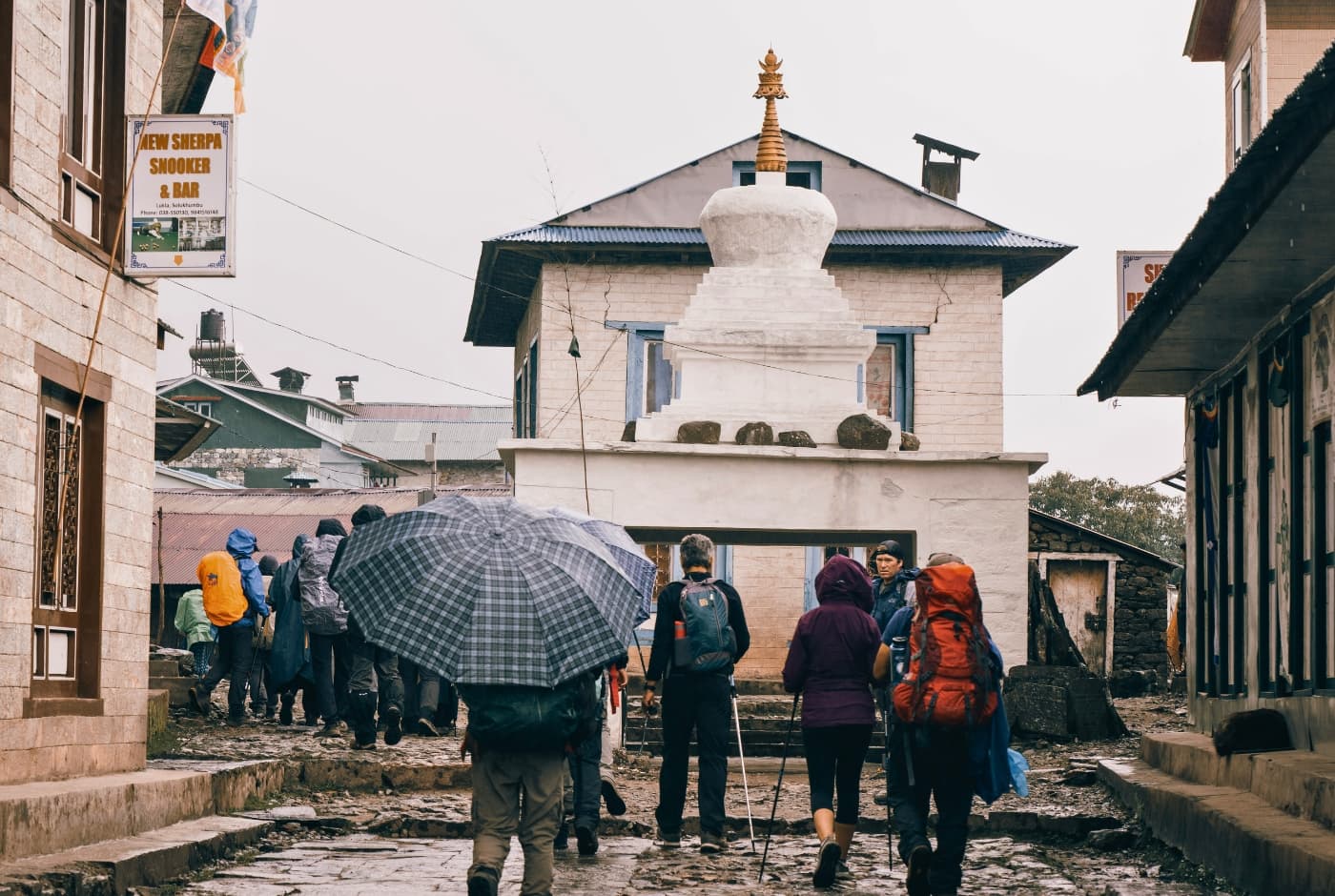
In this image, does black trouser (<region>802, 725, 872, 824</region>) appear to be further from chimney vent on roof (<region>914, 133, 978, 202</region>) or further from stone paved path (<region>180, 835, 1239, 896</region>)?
chimney vent on roof (<region>914, 133, 978, 202</region>)

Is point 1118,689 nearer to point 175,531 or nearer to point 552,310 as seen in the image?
point 552,310

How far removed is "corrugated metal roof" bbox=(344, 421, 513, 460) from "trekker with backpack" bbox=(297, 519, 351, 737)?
4674 cm

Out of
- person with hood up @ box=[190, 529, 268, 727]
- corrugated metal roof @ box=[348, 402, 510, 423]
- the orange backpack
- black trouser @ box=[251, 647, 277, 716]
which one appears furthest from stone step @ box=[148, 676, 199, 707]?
corrugated metal roof @ box=[348, 402, 510, 423]

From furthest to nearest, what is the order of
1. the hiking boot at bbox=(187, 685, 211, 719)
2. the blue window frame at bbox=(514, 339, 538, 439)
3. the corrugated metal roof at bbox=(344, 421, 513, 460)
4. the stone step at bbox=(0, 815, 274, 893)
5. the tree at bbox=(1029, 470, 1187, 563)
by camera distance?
the corrugated metal roof at bbox=(344, 421, 513, 460), the tree at bbox=(1029, 470, 1187, 563), the blue window frame at bbox=(514, 339, 538, 439), the hiking boot at bbox=(187, 685, 211, 719), the stone step at bbox=(0, 815, 274, 893)

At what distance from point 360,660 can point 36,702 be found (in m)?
4.08

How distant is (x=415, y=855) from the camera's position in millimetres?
11430

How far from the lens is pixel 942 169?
106 feet

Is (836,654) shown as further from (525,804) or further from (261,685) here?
(261,685)

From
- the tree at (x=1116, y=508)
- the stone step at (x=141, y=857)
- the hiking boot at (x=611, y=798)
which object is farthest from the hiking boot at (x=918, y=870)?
the tree at (x=1116, y=508)

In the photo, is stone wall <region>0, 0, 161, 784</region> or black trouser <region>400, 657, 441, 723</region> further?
black trouser <region>400, 657, 441, 723</region>

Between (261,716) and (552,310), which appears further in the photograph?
(552,310)

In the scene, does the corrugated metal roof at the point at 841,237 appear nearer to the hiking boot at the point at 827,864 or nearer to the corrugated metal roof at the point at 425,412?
the hiking boot at the point at 827,864

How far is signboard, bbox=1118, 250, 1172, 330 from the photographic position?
20109 millimetres

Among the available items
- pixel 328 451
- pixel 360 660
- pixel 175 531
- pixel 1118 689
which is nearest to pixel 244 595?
pixel 360 660
